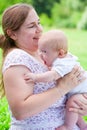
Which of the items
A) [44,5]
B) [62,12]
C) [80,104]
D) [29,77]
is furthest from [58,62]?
[62,12]

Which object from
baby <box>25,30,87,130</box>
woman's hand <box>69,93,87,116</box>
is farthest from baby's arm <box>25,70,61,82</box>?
woman's hand <box>69,93,87,116</box>

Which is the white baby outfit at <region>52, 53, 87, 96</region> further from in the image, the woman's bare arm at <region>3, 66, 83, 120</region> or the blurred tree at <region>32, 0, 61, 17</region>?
the blurred tree at <region>32, 0, 61, 17</region>

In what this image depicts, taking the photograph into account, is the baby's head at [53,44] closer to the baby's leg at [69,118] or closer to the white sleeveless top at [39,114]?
the white sleeveless top at [39,114]

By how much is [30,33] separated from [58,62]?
19cm

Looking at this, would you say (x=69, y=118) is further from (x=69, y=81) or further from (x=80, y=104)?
(x=69, y=81)

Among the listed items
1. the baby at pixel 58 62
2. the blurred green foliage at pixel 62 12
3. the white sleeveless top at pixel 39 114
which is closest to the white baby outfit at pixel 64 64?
the baby at pixel 58 62

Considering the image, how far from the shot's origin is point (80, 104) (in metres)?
2.06

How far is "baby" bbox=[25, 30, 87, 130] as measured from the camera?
1.91 metres

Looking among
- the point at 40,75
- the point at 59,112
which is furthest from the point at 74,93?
the point at 40,75

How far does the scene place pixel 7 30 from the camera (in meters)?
2.02

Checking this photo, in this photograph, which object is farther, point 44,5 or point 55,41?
point 44,5

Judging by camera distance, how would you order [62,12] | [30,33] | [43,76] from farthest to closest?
[62,12]
[30,33]
[43,76]

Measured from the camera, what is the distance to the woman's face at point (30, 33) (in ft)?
6.56

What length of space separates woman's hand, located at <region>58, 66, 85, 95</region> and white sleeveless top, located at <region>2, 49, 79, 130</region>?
8 cm
